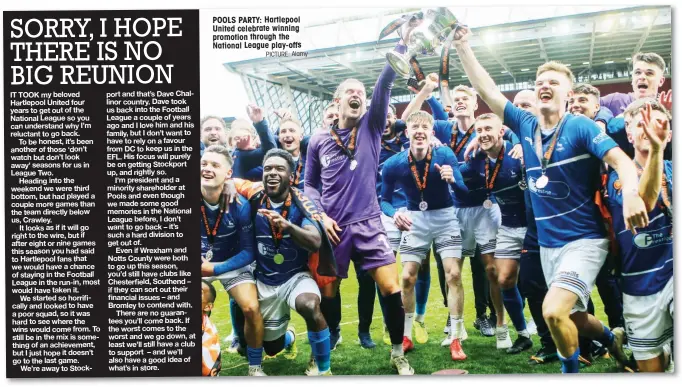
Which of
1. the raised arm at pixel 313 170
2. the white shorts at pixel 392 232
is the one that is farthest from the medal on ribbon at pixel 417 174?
the raised arm at pixel 313 170

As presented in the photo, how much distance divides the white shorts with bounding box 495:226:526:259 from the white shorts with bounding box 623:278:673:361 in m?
0.72

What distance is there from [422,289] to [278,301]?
0.97 m

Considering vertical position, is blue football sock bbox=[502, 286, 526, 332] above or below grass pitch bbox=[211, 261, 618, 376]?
above

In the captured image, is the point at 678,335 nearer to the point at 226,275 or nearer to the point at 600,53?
the point at 600,53

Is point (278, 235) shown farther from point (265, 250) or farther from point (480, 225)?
point (480, 225)

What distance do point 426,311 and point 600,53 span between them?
2.03 meters

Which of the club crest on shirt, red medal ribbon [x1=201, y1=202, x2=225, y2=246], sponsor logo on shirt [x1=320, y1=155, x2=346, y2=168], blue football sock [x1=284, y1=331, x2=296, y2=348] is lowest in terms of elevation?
blue football sock [x1=284, y1=331, x2=296, y2=348]

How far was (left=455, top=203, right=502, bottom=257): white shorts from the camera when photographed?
4125mm

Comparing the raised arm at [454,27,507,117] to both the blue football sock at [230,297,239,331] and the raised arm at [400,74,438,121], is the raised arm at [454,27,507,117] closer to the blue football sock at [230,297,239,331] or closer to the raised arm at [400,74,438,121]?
the raised arm at [400,74,438,121]

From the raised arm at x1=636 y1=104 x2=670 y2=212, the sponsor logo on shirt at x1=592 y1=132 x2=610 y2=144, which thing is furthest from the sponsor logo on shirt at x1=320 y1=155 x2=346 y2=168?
the raised arm at x1=636 y1=104 x2=670 y2=212

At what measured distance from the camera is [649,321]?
3.95 meters

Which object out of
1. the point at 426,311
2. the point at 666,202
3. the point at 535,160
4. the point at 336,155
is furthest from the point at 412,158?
the point at 666,202

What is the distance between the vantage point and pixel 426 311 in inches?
166

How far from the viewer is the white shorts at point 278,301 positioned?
4.01m
